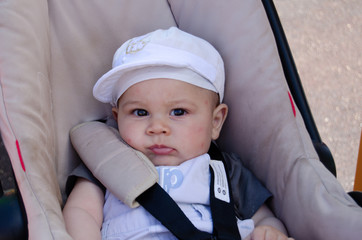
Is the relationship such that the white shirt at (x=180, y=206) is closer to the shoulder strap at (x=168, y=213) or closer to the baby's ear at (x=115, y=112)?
the shoulder strap at (x=168, y=213)

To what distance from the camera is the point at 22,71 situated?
1.15 metres

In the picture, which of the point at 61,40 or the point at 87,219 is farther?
the point at 61,40

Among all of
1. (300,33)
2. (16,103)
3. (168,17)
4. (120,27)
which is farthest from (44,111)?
(300,33)

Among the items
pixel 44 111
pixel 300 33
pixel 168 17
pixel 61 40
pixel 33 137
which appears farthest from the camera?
pixel 300 33

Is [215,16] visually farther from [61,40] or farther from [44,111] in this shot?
[44,111]

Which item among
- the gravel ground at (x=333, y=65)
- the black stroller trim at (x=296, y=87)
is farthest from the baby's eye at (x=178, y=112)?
the gravel ground at (x=333, y=65)

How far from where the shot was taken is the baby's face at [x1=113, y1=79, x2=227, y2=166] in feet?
4.11

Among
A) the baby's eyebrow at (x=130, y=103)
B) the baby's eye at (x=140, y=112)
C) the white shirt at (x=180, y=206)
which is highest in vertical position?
the baby's eyebrow at (x=130, y=103)

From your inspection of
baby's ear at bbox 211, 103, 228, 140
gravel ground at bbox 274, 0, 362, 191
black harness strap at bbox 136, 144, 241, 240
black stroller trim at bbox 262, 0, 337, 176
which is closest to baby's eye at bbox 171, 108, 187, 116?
baby's ear at bbox 211, 103, 228, 140

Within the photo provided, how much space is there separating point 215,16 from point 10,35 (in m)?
0.58

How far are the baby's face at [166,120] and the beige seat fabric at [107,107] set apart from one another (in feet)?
0.49

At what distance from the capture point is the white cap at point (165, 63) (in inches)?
49.1

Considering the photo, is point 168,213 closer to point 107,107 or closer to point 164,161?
point 164,161

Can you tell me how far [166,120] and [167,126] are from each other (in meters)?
0.02
